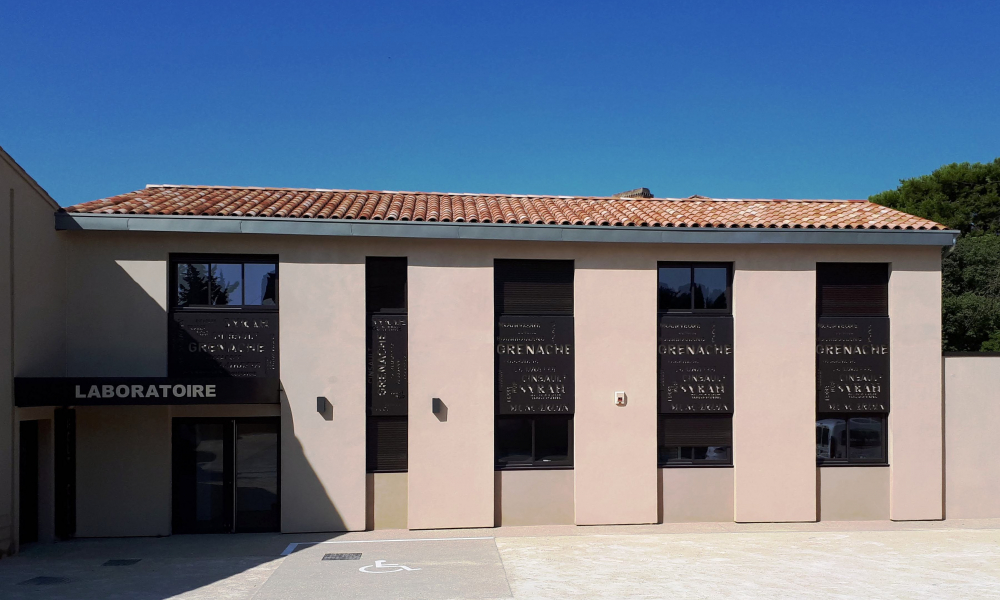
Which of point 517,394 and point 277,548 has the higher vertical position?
point 517,394

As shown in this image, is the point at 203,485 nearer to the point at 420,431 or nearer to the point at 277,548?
the point at 277,548

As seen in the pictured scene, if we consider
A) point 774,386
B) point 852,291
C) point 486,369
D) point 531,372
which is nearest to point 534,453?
point 531,372

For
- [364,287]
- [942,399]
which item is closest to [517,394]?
[364,287]

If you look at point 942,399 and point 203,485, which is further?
point 942,399

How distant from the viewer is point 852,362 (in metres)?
14.2

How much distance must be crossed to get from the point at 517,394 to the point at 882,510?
7325 mm

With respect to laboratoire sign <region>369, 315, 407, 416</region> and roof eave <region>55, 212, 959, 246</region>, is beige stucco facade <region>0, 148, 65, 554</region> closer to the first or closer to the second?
roof eave <region>55, 212, 959, 246</region>

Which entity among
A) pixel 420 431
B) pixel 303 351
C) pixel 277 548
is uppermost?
pixel 303 351

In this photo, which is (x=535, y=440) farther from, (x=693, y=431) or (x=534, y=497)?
(x=693, y=431)

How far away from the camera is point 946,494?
14.2m

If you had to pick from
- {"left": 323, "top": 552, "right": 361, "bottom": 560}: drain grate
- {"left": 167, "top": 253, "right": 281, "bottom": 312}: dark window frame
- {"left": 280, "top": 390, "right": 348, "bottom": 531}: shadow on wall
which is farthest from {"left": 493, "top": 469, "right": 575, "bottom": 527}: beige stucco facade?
{"left": 167, "top": 253, "right": 281, "bottom": 312}: dark window frame

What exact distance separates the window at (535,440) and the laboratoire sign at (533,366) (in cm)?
21

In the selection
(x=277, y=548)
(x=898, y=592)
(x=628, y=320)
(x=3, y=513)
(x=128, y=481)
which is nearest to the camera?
(x=898, y=592)

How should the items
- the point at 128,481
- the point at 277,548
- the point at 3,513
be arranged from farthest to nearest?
the point at 128,481
the point at 277,548
the point at 3,513
